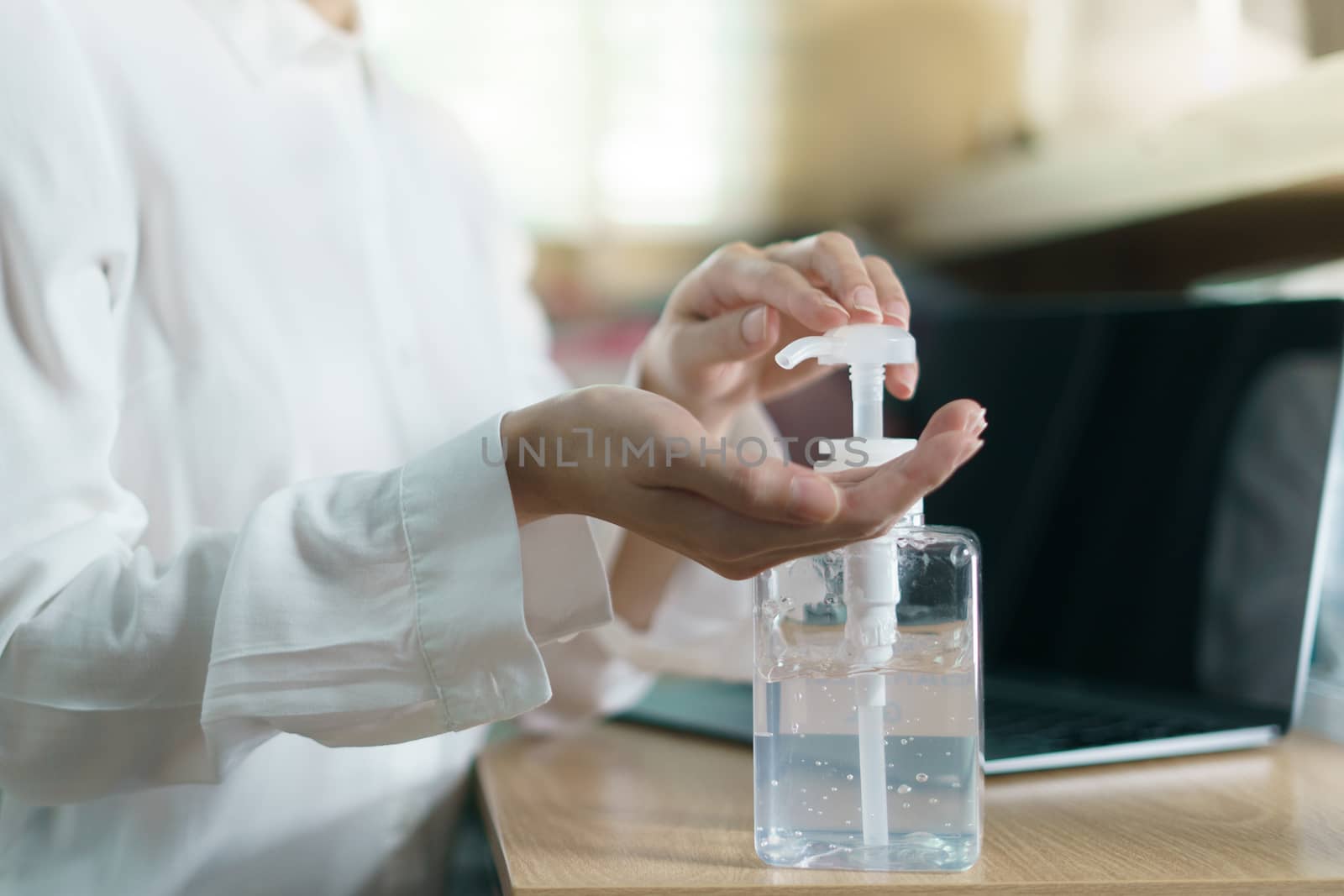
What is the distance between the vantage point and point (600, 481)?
1.35 feet

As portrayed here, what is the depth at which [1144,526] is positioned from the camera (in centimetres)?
83

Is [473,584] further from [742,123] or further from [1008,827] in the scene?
[742,123]

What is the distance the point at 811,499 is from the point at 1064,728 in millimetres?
394

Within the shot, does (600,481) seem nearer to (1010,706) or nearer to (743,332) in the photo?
(743,332)

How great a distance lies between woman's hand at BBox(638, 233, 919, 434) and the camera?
49 centimetres

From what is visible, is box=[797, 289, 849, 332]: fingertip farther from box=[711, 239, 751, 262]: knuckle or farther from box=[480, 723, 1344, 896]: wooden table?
box=[480, 723, 1344, 896]: wooden table

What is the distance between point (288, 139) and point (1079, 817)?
0.59 metres

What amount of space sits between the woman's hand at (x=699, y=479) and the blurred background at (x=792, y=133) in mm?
764


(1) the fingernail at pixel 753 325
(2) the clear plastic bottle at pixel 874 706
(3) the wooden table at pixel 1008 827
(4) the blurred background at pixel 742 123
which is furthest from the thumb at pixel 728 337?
(4) the blurred background at pixel 742 123

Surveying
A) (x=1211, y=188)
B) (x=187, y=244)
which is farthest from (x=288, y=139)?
(x=1211, y=188)

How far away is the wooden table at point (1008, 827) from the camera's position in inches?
17.1

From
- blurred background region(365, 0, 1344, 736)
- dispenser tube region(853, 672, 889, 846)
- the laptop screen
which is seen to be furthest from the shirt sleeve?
blurred background region(365, 0, 1344, 736)

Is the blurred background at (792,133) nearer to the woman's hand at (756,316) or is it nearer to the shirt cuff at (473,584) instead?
the woman's hand at (756,316)

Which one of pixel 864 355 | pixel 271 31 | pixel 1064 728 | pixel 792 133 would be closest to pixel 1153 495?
pixel 1064 728
